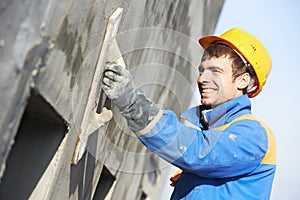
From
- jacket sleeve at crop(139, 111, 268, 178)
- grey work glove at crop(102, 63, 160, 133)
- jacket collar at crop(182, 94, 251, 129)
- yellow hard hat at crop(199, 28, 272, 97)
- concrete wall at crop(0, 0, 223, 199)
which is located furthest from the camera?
Result: yellow hard hat at crop(199, 28, 272, 97)

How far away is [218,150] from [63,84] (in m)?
0.75

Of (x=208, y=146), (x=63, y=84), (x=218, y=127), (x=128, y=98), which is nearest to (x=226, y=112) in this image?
(x=218, y=127)

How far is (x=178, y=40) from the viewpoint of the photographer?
17.9ft

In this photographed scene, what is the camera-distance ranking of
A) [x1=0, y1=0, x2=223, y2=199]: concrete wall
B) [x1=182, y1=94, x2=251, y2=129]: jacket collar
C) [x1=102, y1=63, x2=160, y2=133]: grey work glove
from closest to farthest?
[x1=0, y1=0, x2=223, y2=199]: concrete wall < [x1=102, y1=63, x2=160, y2=133]: grey work glove < [x1=182, y1=94, x2=251, y2=129]: jacket collar

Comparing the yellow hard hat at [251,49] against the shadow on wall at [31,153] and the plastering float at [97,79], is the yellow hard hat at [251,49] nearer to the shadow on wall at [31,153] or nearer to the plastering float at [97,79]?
the plastering float at [97,79]

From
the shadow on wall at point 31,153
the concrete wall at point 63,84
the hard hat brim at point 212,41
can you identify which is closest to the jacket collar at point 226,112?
the hard hat brim at point 212,41

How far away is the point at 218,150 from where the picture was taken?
2.77m

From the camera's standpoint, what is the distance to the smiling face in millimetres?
3088

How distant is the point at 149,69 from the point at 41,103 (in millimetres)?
2027

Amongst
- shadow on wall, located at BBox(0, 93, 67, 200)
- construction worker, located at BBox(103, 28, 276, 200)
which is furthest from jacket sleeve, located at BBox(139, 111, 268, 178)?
shadow on wall, located at BBox(0, 93, 67, 200)

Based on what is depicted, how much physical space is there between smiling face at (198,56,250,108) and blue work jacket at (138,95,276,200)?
0.21 ft

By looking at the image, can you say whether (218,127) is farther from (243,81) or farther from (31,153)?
(31,153)

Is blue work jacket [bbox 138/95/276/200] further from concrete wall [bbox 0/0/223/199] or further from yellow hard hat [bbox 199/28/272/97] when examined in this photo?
concrete wall [bbox 0/0/223/199]

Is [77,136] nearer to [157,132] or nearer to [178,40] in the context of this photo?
[157,132]
